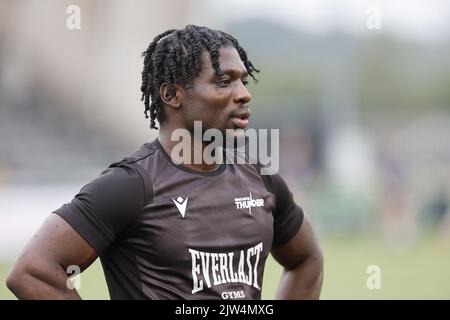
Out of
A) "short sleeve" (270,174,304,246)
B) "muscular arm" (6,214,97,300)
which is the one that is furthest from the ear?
"muscular arm" (6,214,97,300)

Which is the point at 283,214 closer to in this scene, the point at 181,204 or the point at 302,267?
the point at 302,267

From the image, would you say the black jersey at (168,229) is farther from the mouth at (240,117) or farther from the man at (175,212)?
the mouth at (240,117)

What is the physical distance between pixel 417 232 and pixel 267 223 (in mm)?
19030

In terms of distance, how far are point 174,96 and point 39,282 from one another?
1240 mm

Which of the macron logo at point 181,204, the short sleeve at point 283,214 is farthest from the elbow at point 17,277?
the short sleeve at point 283,214

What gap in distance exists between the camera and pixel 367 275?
1502 cm

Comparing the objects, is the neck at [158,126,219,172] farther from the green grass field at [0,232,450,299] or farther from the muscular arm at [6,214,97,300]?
the green grass field at [0,232,450,299]

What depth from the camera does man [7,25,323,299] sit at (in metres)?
4.17

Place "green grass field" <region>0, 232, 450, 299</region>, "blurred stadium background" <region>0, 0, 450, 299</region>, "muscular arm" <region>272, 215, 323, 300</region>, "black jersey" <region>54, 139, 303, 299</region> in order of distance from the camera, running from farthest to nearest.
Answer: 1. "blurred stadium background" <region>0, 0, 450, 299</region>
2. "green grass field" <region>0, 232, 450, 299</region>
3. "muscular arm" <region>272, 215, 323, 300</region>
4. "black jersey" <region>54, 139, 303, 299</region>

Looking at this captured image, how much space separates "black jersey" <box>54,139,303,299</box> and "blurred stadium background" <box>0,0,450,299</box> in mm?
6363

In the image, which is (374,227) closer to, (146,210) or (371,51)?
(146,210)

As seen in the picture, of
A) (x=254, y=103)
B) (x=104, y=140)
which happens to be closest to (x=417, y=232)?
(x=104, y=140)

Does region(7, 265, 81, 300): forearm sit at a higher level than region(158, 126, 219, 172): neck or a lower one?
lower

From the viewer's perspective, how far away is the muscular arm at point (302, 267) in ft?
17.1
